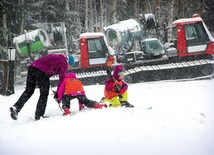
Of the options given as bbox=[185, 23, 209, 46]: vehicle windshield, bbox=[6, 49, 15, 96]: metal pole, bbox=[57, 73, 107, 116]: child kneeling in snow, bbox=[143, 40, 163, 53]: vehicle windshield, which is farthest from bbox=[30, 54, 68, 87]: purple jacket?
bbox=[143, 40, 163, 53]: vehicle windshield

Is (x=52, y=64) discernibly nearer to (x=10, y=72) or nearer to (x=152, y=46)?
(x=10, y=72)

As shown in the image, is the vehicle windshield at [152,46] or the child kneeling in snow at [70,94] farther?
the vehicle windshield at [152,46]

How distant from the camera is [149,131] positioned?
2.21m

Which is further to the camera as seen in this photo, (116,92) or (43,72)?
(116,92)

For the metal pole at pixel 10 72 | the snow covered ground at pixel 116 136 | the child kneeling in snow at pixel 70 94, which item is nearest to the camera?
the snow covered ground at pixel 116 136

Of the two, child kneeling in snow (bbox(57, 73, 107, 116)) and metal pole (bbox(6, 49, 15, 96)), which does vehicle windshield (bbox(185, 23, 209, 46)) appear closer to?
metal pole (bbox(6, 49, 15, 96))

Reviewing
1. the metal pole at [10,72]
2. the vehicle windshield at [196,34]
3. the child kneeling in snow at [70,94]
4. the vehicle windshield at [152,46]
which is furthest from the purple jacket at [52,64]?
the vehicle windshield at [152,46]

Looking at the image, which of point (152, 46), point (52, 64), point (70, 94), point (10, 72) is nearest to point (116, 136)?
point (70, 94)

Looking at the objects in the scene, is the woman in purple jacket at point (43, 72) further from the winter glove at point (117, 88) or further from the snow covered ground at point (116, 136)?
the winter glove at point (117, 88)

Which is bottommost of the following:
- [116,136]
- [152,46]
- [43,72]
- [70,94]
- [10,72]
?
[116,136]

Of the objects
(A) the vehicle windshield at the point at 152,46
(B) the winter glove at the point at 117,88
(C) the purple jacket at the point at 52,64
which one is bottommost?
(B) the winter glove at the point at 117,88

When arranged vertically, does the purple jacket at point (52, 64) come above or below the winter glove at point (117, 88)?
above

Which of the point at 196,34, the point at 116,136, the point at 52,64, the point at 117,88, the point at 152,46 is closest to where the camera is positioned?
the point at 116,136

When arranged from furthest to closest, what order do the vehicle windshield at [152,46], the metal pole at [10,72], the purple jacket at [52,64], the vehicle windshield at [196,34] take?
the vehicle windshield at [152,46]
the vehicle windshield at [196,34]
the metal pole at [10,72]
the purple jacket at [52,64]
